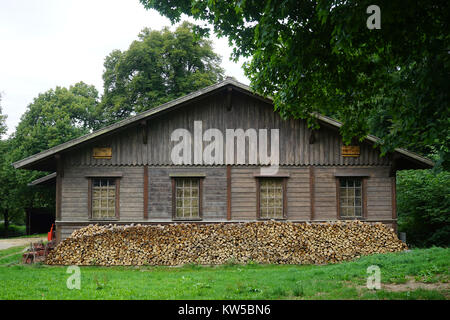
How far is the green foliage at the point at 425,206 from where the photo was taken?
19266mm

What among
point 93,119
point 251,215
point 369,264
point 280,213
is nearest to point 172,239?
point 251,215

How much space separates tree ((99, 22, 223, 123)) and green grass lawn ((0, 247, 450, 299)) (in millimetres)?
20839

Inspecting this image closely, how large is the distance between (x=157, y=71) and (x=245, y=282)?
85.6 feet

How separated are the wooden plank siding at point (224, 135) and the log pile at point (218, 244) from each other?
8.59 feet

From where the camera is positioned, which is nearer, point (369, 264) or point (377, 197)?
point (369, 264)

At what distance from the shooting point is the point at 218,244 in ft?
47.6

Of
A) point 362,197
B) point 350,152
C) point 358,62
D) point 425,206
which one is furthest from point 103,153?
point 425,206

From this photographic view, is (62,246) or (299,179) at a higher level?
(299,179)

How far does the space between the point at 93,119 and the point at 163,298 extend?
32.7 metres

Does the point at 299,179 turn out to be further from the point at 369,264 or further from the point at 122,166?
the point at 122,166

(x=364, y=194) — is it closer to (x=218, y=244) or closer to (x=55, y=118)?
(x=218, y=244)

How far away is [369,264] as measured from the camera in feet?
37.7

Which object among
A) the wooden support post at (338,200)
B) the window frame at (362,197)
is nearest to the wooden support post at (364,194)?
the window frame at (362,197)

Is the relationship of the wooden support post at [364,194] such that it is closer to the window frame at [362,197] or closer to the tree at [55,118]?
the window frame at [362,197]
